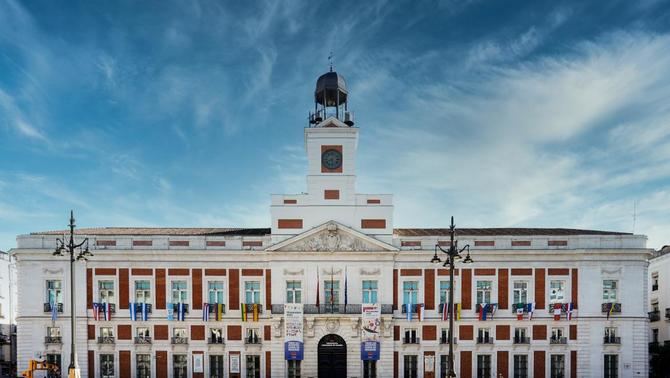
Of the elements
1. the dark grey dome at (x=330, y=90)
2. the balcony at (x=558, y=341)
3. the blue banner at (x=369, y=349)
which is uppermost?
the dark grey dome at (x=330, y=90)

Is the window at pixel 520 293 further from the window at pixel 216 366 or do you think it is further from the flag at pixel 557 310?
the window at pixel 216 366

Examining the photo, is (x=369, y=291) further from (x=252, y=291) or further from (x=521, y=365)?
(x=521, y=365)

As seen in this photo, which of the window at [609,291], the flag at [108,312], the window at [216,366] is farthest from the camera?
the window at [609,291]

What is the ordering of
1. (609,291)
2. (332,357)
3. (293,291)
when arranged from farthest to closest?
(609,291), (293,291), (332,357)

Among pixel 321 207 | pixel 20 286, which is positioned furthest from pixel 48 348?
pixel 321 207

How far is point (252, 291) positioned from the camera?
123 feet

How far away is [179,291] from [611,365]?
108 ft

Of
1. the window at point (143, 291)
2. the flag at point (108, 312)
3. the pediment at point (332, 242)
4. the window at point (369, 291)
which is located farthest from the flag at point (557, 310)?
the flag at point (108, 312)

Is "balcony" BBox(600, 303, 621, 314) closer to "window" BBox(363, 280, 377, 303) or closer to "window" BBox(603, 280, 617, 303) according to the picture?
"window" BBox(603, 280, 617, 303)

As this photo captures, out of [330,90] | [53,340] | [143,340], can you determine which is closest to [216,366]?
[143,340]

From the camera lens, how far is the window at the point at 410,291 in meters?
37.5

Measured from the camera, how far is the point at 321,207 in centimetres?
3775

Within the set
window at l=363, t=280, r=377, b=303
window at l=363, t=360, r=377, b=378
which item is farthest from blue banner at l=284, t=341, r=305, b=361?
window at l=363, t=280, r=377, b=303

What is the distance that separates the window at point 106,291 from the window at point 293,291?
13332 millimetres
